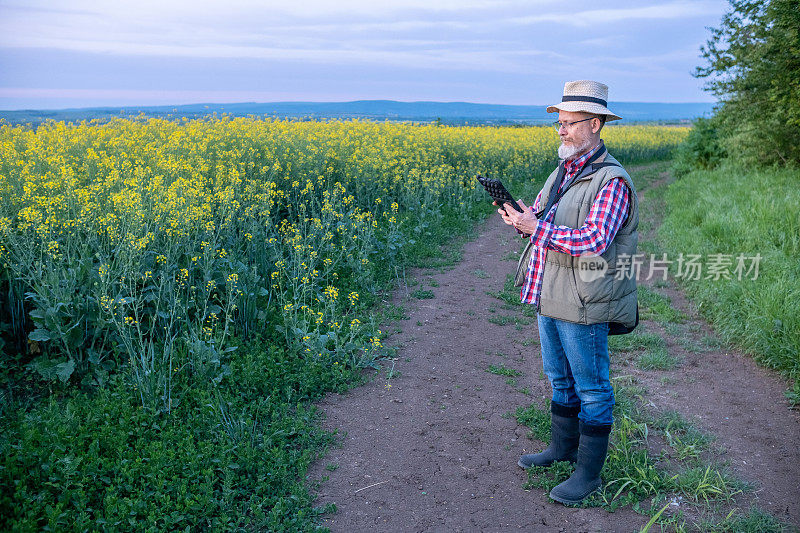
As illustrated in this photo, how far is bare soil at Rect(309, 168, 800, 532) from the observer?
10.9 feet

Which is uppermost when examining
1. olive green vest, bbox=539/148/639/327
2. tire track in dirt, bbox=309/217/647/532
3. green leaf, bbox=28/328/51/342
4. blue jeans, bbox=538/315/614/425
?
olive green vest, bbox=539/148/639/327

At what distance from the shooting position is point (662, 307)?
690cm

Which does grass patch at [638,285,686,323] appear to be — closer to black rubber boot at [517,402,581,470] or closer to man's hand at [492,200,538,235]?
black rubber boot at [517,402,581,470]

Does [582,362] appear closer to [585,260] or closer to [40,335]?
[585,260]

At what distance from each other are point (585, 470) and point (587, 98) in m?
2.11

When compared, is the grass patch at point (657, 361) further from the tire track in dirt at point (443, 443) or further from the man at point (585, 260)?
the man at point (585, 260)

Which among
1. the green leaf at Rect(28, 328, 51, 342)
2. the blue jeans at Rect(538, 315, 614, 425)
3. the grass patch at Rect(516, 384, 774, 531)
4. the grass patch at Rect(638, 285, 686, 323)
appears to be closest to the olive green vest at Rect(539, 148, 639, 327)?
the blue jeans at Rect(538, 315, 614, 425)

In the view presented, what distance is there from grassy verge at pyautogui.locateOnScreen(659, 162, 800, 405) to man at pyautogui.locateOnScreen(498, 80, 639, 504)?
2698 millimetres

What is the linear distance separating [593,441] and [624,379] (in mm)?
1969

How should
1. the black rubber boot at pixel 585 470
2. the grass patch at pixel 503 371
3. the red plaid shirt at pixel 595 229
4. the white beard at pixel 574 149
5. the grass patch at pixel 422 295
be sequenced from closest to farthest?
1. the red plaid shirt at pixel 595 229
2. the white beard at pixel 574 149
3. the black rubber boot at pixel 585 470
4. the grass patch at pixel 503 371
5. the grass patch at pixel 422 295

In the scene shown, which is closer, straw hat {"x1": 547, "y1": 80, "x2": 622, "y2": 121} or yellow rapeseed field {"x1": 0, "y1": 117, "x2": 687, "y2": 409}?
straw hat {"x1": 547, "y1": 80, "x2": 622, "y2": 121}

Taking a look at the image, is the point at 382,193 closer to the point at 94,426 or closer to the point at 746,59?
the point at 94,426

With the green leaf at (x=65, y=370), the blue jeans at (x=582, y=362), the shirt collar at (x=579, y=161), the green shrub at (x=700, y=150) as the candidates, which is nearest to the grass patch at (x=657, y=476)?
the blue jeans at (x=582, y=362)

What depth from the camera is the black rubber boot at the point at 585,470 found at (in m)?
3.28
